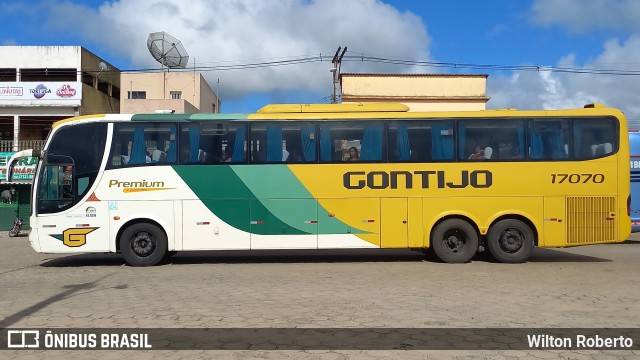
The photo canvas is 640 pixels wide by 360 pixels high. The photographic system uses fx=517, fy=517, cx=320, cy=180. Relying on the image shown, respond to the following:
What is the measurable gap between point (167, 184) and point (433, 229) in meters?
5.93

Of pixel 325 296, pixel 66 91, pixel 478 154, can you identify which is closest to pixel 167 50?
pixel 66 91

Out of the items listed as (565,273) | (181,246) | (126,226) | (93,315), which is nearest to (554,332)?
(565,273)

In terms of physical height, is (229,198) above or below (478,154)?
below

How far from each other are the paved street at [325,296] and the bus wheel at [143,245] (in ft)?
0.93

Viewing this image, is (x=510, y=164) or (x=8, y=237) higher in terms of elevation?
(x=510, y=164)

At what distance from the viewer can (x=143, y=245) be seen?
1140 centimetres

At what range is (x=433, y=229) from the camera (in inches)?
452

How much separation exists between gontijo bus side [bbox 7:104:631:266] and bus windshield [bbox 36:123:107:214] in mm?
24

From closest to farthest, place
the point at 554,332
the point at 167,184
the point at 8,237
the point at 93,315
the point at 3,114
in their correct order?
the point at 554,332, the point at 93,315, the point at 167,184, the point at 8,237, the point at 3,114

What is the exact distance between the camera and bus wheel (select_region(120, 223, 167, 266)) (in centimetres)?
1130

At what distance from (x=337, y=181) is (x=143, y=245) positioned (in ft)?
14.8

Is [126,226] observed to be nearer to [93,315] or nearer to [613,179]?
[93,315]

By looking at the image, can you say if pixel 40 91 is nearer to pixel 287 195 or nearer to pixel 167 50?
pixel 167 50
